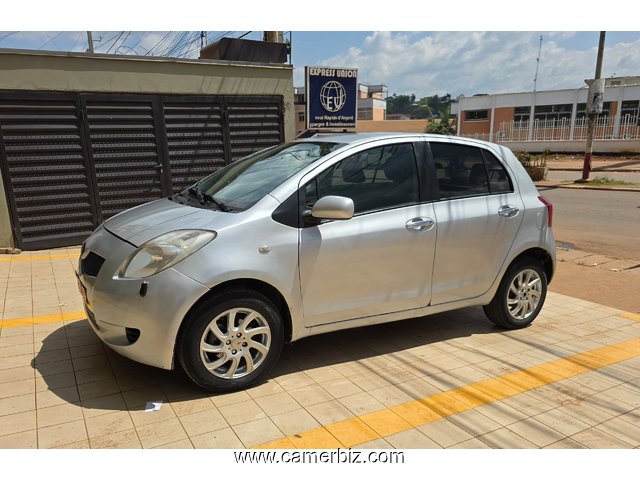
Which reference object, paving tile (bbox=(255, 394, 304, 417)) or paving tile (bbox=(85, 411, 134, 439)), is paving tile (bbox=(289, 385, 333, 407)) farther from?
paving tile (bbox=(85, 411, 134, 439))

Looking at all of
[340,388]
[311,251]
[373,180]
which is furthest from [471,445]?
[373,180]

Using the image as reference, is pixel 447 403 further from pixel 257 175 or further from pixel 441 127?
pixel 441 127

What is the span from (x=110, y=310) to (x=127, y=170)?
5212 mm

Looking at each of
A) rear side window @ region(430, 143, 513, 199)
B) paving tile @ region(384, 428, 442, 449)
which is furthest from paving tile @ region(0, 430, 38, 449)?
rear side window @ region(430, 143, 513, 199)

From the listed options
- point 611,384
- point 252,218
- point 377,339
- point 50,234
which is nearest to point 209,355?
point 252,218

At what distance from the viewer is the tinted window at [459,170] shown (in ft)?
13.5

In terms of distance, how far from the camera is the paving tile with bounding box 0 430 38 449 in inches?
108

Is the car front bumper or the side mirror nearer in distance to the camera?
the car front bumper

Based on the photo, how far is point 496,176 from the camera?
442cm

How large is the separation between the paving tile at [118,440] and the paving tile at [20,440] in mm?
328

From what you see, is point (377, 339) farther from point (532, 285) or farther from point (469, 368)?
point (532, 285)

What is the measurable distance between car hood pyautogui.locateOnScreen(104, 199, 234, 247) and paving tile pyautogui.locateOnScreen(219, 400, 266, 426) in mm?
1179

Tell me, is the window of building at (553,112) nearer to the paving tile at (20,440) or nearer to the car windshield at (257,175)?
the car windshield at (257,175)

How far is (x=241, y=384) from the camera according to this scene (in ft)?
10.9
